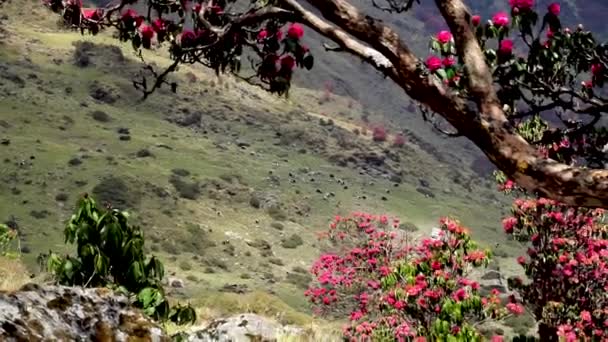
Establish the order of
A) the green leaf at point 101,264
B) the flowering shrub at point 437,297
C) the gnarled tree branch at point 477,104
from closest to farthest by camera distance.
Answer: the gnarled tree branch at point 477,104
the green leaf at point 101,264
the flowering shrub at point 437,297

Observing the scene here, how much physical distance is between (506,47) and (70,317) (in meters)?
3.58

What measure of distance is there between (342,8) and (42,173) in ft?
126

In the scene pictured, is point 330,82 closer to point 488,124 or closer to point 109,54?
point 109,54

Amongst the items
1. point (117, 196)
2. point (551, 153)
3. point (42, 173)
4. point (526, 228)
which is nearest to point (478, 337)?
point (551, 153)

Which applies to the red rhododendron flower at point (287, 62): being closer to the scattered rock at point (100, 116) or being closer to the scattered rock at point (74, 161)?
the scattered rock at point (74, 161)

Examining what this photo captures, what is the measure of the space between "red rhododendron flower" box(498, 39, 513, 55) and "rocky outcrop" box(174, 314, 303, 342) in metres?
3.95

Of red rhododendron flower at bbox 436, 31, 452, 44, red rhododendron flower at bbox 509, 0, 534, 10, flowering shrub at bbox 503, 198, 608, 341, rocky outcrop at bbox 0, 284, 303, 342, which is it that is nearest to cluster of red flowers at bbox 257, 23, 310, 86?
red rhododendron flower at bbox 436, 31, 452, 44

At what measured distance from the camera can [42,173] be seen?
127ft

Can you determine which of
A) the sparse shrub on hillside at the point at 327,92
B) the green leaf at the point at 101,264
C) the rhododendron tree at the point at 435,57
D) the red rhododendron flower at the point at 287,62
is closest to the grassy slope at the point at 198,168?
the sparse shrub on hillside at the point at 327,92

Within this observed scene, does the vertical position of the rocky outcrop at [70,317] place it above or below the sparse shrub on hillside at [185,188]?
above

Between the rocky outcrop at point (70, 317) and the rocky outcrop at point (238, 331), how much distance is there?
6.43 ft

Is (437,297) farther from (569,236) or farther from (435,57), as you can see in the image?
(435,57)

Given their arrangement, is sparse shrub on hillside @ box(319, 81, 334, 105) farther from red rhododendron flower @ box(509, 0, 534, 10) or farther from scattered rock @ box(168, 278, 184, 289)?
red rhododendron flower @ box(509, 0, 534, 10)

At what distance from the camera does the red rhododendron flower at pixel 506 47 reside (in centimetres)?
471
